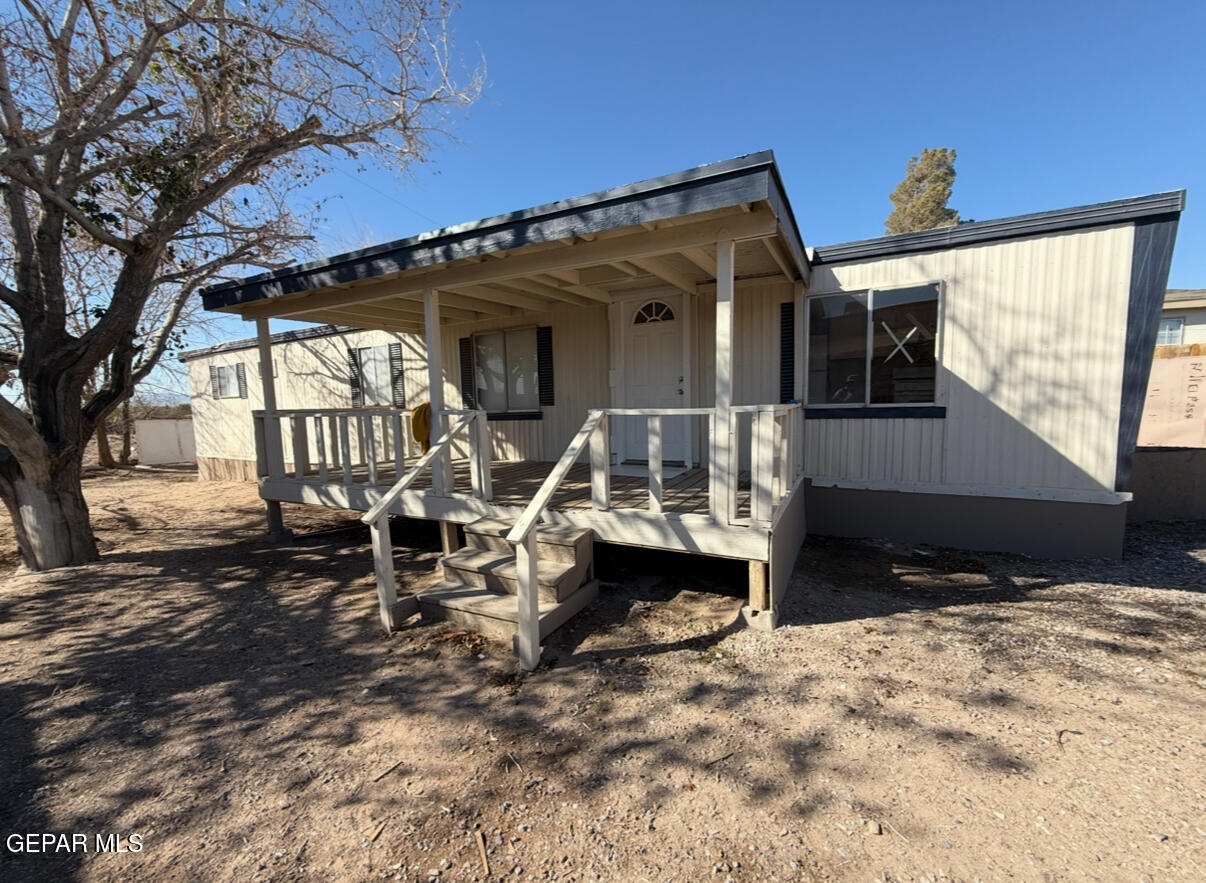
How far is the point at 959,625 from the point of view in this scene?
3531 mm

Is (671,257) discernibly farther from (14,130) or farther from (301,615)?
(14,130)

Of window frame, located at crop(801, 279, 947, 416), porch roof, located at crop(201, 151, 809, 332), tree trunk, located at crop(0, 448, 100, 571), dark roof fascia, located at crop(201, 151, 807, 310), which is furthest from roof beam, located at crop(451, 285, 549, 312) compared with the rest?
tree trunk, located at crop(0, 448, 100, 571)

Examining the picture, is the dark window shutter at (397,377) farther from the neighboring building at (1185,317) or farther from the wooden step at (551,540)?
the neighboring building at (1185,317)

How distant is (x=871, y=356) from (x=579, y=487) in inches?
131

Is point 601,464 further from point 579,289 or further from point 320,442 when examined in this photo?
point 320,442

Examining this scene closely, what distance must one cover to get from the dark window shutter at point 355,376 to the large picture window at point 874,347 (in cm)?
755

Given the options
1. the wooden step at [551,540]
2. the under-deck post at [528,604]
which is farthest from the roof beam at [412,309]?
the under-deck post at [528,604]

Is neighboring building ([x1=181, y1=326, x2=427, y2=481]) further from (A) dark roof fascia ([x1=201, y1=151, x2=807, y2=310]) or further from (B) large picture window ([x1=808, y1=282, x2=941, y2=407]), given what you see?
(B) large picture window ([x1=808, y1=282, x2=941, y2=407])

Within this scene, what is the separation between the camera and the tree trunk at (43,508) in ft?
16.8

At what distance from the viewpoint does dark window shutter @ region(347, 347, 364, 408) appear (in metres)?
9.21

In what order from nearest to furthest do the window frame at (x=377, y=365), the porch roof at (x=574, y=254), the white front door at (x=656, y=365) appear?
1. the porch roof at (x=574, y=254)
2. the white front door at (x=656, y=365)
3. the window frame at (x=377, y=365)

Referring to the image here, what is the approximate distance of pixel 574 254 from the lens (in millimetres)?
4027

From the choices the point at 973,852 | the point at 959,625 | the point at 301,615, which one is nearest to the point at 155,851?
the point at 301,615

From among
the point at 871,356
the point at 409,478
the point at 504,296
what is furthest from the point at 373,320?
the point at 871,356
